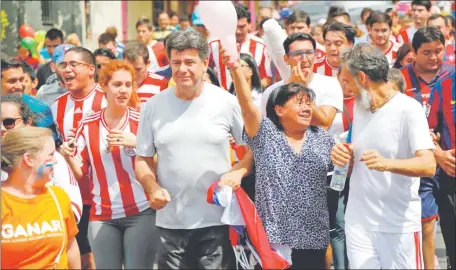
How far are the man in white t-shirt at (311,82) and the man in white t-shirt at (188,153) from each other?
1.35ft

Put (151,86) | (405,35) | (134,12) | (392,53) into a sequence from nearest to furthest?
(151,86)
(392,53)
(405,35)
(134,12)

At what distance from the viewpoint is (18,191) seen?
422 centimetres

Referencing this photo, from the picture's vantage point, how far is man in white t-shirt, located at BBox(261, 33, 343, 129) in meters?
5.14

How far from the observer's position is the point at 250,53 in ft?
26.0

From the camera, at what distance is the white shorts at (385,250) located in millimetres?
4727

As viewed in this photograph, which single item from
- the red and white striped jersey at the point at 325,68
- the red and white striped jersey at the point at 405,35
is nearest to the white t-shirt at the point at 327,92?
the red and white striped jersey at the point at 325,68

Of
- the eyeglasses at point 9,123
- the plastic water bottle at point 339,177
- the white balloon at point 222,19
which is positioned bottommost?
the plastic water bottle at point 339,177

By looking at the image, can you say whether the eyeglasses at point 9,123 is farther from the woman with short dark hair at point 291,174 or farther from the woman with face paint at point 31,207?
the woman with short dark hair at point 291,174

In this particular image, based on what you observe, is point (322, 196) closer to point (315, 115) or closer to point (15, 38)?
point (315, 115)

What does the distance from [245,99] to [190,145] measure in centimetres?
55

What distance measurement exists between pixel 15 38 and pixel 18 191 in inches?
659

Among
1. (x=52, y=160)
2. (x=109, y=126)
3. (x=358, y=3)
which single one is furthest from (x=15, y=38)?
(x=52, y=160)

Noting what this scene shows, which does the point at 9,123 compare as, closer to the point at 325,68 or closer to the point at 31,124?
the point at 31,124

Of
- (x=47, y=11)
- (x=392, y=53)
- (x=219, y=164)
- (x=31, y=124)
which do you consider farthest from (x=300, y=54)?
(x=47, y=11)
